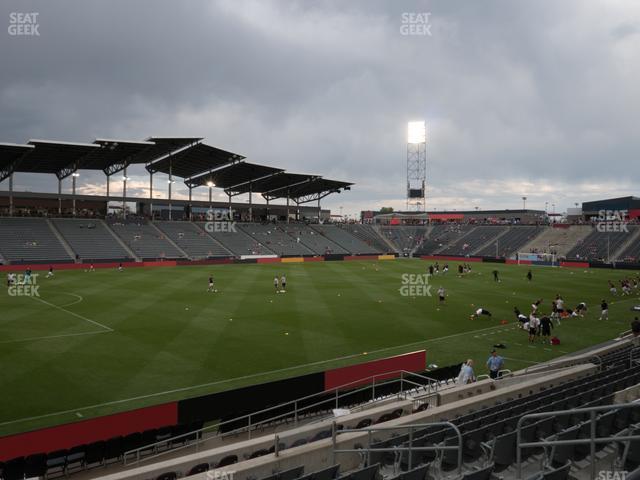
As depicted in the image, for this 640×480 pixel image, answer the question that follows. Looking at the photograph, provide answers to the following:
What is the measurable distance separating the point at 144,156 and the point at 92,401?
60.9m

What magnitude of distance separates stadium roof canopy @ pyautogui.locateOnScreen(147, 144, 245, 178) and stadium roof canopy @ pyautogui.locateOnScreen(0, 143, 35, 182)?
19.4 m

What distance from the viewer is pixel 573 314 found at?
31.7 meters

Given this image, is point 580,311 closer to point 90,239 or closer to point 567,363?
point 567,363

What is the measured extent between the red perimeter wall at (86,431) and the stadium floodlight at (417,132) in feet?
311

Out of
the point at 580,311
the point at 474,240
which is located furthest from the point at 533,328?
the point at 474,240

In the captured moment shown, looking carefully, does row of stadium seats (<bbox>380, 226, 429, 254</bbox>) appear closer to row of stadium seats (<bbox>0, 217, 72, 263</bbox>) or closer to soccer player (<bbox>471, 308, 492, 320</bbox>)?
row of stadium seats (<bbox>0, 217, 72, 263</bbox>)

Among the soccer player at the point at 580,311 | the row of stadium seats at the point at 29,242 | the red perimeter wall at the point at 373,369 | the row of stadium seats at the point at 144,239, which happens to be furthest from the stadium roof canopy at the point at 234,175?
the red perimeter wall at the point at 373,369

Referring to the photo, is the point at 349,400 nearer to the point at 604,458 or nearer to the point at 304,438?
the point at 304,438

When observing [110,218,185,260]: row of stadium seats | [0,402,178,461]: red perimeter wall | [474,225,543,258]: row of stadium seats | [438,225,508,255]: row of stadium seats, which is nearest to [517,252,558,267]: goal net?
[474,225,543,258]: row of stadium seats

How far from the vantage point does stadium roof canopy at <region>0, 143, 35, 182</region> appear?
55.5 metres

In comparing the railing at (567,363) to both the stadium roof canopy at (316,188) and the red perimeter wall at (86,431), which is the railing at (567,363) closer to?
the red perimeter wall at (86,431)

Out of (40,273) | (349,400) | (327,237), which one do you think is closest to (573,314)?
(349,400)

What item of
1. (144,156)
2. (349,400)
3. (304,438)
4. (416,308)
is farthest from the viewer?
(144,156)

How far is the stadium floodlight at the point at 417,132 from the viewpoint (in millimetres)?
100625
